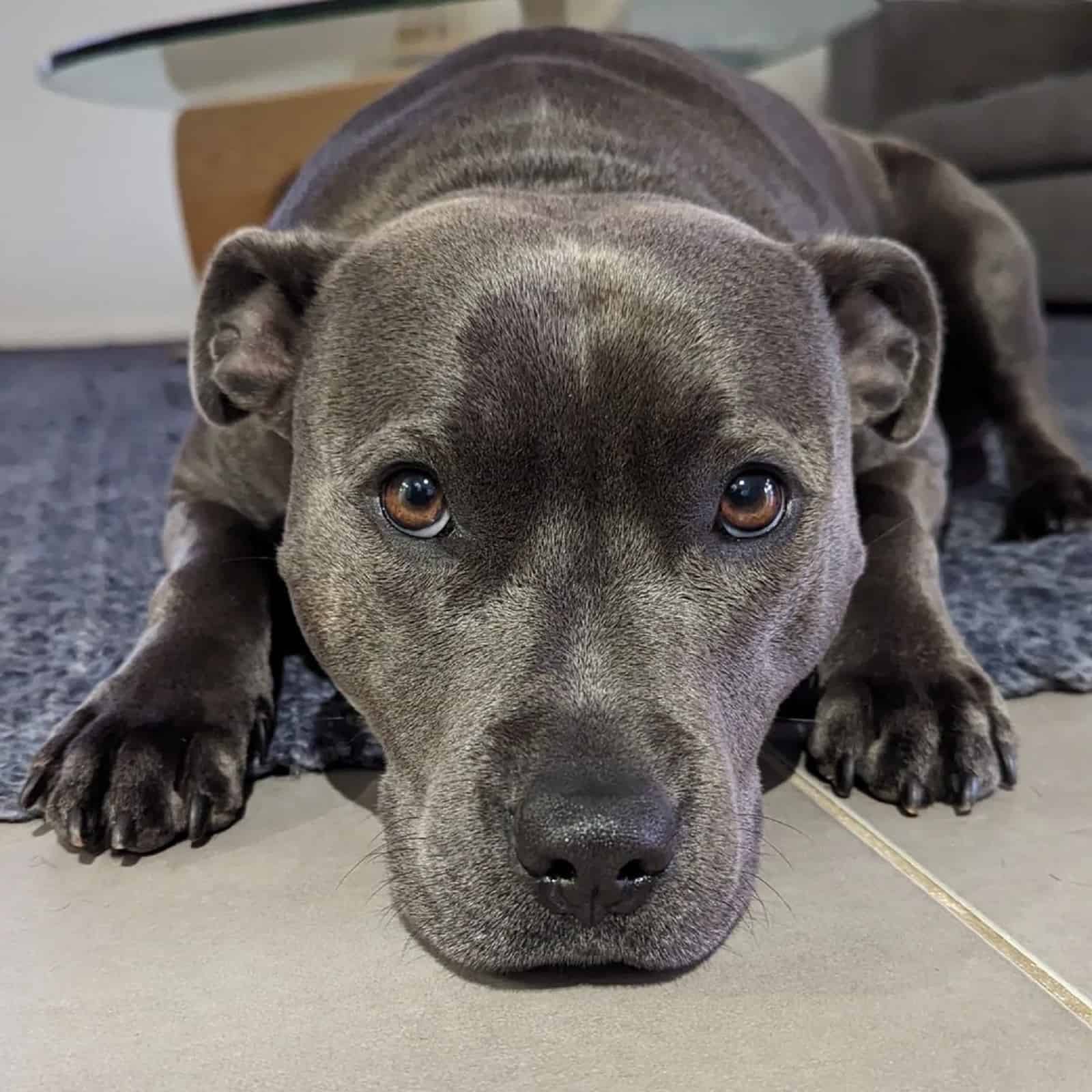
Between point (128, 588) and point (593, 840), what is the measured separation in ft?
4.46

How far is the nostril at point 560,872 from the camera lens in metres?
1.11

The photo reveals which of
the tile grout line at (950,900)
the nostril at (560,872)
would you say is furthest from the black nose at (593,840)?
the tile grout line at (950,900)

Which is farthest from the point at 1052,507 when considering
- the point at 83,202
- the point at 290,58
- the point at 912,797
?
the point at 83,202

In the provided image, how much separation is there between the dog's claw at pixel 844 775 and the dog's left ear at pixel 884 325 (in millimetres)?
558

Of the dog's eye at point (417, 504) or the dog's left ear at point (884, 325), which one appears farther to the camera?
the dog's left ear at point (884, 325)

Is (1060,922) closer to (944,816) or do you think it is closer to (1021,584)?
(944,816)

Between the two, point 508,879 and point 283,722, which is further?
point 283,722

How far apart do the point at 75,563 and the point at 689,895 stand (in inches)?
62.7

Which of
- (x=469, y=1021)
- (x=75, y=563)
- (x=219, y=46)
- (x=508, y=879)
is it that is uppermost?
(x=219, y=46)

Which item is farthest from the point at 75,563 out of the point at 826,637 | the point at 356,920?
the point at 826,637

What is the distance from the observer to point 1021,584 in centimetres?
210

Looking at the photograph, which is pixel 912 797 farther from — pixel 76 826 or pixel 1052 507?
pixel 1052 507

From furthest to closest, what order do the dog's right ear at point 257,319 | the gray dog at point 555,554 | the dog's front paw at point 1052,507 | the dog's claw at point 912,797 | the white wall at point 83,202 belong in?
the white wall at point 83,202
the dog's front paw at point 1052,507
the dog's right ear at point 257,319
the dog's claw at point 912,797
the gray dog at point 555,554

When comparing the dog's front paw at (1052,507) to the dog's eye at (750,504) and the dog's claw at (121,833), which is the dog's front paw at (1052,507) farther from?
the dog's claw at (121,833)
